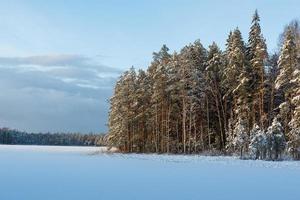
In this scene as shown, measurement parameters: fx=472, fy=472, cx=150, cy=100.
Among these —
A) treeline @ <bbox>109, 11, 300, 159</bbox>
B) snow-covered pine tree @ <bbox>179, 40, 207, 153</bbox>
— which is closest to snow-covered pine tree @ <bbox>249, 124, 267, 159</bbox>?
treeline @ <bbox>109, 11, 300, 159</bbox>

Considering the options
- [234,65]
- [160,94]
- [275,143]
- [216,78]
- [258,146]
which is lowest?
[258,146]

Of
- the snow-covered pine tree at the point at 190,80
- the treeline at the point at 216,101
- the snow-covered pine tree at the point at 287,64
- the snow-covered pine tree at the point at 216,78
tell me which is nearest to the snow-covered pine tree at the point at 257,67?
the treeline at the point at 216,101

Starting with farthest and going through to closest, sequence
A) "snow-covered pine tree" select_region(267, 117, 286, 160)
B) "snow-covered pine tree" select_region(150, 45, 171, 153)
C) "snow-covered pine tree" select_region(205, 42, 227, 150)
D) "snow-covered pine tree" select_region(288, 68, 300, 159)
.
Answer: "snow-covered pine tree" select_region(150, 45, 171, 153), "snow-covered pine tree" select_region(205, 42, 227, 150), "snow-covered pine tree" select_region(288, 68, 300, 159), "snow-covered pine tree" select_region(267, 117, 286, 160)

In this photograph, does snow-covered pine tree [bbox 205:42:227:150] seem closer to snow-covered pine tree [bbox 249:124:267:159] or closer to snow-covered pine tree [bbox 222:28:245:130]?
snow-covered pine tree [bbox 222:28:245:130]

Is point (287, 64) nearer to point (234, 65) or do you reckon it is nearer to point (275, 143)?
point (234, 65)

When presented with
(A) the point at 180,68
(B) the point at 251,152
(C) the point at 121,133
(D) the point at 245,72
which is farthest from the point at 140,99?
(B) the point at 251,152

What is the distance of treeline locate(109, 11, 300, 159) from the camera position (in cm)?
5003

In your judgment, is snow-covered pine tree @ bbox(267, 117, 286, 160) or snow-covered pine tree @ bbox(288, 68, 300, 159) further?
snow-covered pine tree @ bbox(288, 68, 300, 159)

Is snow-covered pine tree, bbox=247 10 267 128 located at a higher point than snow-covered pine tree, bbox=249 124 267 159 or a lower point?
higher

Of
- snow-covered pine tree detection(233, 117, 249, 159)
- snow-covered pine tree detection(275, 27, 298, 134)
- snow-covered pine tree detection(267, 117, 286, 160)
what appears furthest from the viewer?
snow-covered pine tree detection(275, 27, 298, 134)

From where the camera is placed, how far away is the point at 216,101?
63.5m

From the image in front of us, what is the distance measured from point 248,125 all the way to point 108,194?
42474 millimetres

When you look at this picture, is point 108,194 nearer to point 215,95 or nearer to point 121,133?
point 215,95

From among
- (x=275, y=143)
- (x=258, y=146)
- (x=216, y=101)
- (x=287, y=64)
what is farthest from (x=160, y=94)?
(x=275, y=143)
